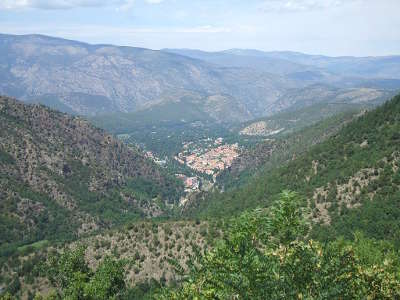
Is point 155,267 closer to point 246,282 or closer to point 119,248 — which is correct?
point 119,248

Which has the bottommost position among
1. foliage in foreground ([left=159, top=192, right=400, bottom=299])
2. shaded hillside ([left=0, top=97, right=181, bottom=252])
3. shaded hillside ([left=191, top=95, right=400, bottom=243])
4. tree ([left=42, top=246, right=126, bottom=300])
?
shaded hillside ([left=0, top=97, right=181, bottom=252])

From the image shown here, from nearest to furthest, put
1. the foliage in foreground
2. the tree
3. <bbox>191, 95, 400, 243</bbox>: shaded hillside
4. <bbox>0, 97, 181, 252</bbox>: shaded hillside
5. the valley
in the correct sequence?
1. the foliage in foreground
2. the valley
3. the tree
4. <bbox>191, 95, 400, 243</bbox>: shaded hillside
5. <bbox>0, 97, 181, 252</bbox>: shaded hillside

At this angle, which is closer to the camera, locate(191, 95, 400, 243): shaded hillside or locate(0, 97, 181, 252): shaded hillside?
locate(191, 95, 400, 243): shaded hillside

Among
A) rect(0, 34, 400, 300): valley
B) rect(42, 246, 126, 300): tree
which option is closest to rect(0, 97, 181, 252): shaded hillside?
rect(0, 34, 400, 300): valley

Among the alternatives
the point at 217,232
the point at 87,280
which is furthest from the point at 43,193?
the point at 87,280

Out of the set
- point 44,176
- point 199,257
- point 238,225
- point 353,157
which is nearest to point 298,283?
point 238,225

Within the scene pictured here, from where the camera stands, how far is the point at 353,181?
9462 centimetres

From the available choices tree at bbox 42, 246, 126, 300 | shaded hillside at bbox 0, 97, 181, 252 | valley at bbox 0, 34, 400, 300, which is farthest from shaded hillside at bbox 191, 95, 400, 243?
shaded hillside at bbox 0, 97, 181, 252

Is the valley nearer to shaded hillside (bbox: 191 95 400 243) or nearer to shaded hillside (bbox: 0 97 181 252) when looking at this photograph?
shaded hillside (bbox: 191 95 400 243)

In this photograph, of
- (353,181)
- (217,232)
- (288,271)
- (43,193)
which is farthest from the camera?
(43,193)

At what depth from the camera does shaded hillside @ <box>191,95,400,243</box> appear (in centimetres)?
7892

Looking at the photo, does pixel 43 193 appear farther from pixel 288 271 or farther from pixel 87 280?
pixel 288 271

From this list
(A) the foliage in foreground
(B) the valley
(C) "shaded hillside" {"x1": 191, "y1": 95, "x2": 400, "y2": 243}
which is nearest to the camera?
(A) the foliage in foreground

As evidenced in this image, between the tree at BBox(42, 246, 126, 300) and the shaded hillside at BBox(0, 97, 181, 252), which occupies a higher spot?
the tree at BBox(42, 246, 126, 300)
